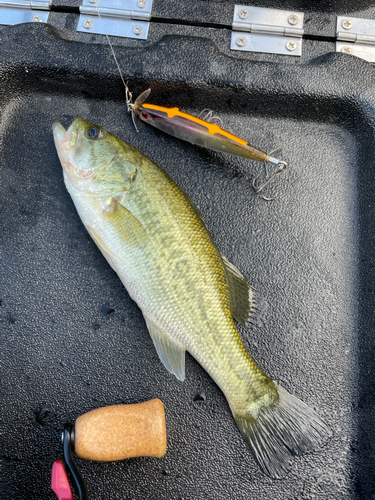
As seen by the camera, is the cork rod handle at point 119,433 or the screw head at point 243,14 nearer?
the cork rod handle at point 119,433

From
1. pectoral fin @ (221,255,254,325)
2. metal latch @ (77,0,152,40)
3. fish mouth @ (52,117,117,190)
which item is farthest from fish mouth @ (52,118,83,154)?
pectoral fin @ (221,255,254,325)

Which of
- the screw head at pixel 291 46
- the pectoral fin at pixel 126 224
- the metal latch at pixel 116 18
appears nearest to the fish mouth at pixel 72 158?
the pectoral fin at pixel 126 224

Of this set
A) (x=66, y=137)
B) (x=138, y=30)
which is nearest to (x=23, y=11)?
(x=138, y=30)

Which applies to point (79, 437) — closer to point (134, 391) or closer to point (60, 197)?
point (134, 391)

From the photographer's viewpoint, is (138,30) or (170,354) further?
(138,30)

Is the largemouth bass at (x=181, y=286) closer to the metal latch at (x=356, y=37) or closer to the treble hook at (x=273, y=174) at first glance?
the treble hook at (x=273, y=174)

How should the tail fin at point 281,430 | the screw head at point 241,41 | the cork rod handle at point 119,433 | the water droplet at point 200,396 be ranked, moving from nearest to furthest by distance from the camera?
the cork rod handle at point 119,433 → the tail fin at point 281,430 → the water droplet at point 200,396 → the screw head at point 241,41

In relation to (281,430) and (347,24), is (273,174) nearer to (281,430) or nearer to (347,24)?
(347,24)
